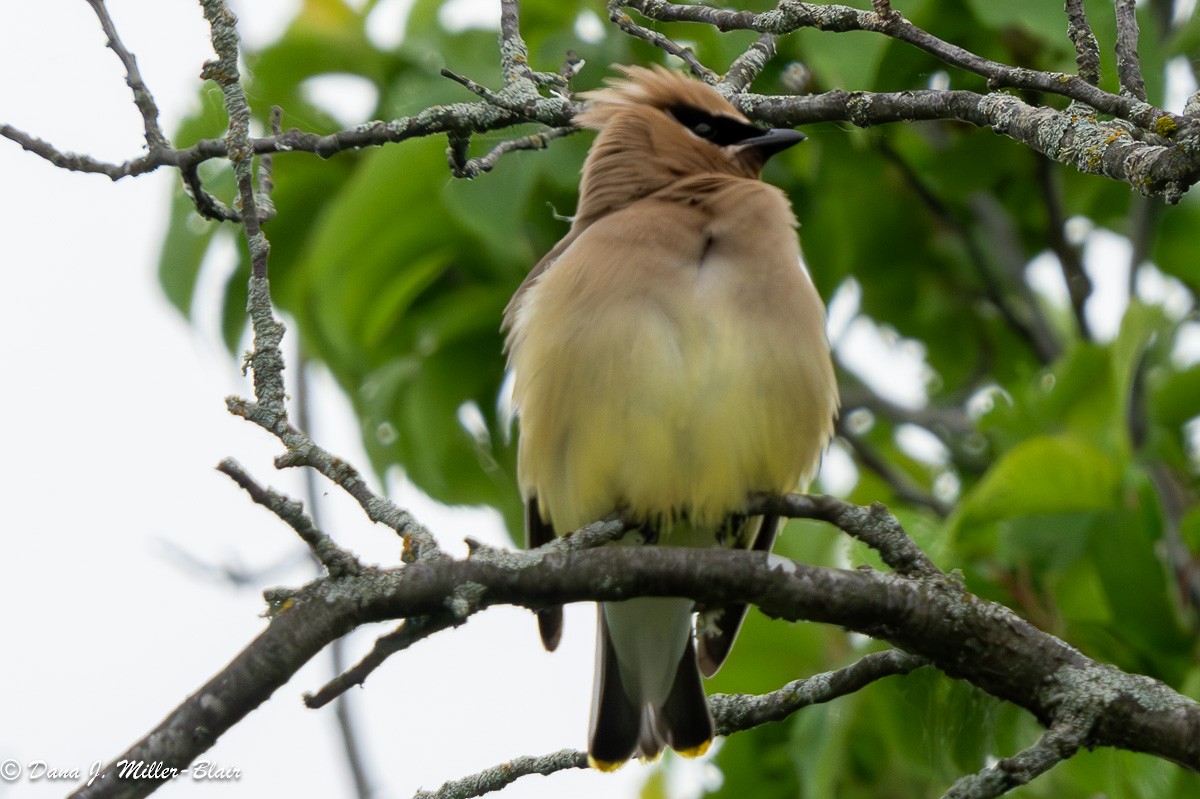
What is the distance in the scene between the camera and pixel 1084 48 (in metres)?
2.50

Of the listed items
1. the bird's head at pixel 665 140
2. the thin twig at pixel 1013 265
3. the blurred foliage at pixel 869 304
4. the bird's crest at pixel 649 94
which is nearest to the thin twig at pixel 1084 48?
the blurred foliage at pixel 869 304

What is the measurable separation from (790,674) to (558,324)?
4.61 ft

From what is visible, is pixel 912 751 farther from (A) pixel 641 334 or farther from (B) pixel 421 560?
(B) pixel 421 560

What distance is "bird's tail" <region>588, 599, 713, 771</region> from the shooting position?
4.04 m

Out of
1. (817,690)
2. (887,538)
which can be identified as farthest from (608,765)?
(887,538)

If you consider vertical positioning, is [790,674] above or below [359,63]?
below

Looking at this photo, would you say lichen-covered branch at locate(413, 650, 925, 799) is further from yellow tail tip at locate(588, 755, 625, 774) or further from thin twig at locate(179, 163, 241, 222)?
thin twig at locate(179, 163, 241, 222)

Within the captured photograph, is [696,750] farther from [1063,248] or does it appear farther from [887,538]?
[1063,248]

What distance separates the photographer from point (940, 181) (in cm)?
521

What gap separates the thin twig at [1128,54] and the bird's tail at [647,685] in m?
2.00

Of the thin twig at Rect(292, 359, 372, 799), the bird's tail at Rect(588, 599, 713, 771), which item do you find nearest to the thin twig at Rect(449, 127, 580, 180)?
the bird's tail at Rect(588, 599, 713, 771)

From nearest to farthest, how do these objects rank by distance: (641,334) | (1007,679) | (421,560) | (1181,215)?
(421,560) → (1007,679) → (641,334) → (1181,215)

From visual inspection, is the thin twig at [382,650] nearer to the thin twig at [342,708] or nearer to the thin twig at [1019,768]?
the thin twig at [1019,768]

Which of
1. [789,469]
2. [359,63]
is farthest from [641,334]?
[359,63]
